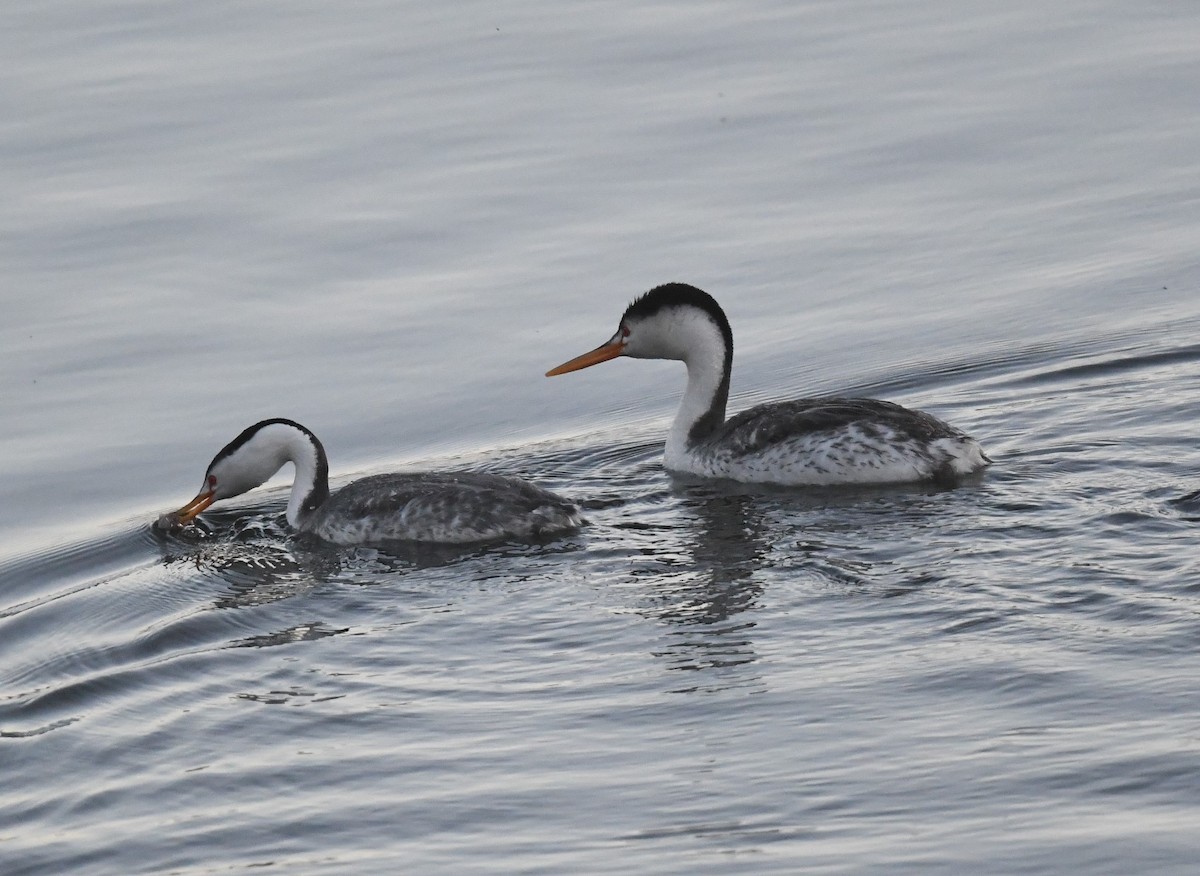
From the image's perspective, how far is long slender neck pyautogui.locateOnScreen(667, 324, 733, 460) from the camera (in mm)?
11977

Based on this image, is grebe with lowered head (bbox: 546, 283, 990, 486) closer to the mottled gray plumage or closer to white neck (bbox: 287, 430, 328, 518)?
the mottled gray plumage

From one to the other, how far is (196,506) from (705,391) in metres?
3.02

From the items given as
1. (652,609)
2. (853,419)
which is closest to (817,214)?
(853,419)

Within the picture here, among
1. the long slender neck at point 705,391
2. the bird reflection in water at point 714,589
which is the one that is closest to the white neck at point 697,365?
the long slender neck at point 705,391

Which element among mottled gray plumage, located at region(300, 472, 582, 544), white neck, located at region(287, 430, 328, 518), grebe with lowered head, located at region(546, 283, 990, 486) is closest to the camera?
mottled gray plumage, located at region(300, 472, 582, 544)

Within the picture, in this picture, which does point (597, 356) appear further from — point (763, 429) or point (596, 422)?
point (763, 429)

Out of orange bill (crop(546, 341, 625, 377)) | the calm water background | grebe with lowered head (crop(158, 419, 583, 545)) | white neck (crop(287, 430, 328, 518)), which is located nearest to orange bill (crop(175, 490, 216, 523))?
Answer: grebe with lowered head (crop(158, 419, 583, 545))

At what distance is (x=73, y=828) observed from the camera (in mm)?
7504

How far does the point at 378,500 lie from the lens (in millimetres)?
10828

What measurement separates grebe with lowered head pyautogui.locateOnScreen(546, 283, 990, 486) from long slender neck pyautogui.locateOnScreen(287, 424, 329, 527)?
1611 millimetres

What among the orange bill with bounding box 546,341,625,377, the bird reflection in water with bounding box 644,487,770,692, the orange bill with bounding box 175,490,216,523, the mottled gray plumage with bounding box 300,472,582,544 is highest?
the orange bill with bounding box 546,341,625,377

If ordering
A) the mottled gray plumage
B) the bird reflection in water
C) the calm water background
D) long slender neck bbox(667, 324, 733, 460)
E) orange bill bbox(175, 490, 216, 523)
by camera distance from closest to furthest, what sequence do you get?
the calm water background, the bird reflection in water, the mottled gray plumage, orange bill bbox(175, 490, 216, 523), long slender neck bbox(667, 324, 733, 460)

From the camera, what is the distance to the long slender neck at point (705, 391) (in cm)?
1198

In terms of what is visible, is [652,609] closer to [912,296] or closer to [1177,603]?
[1177,603]
